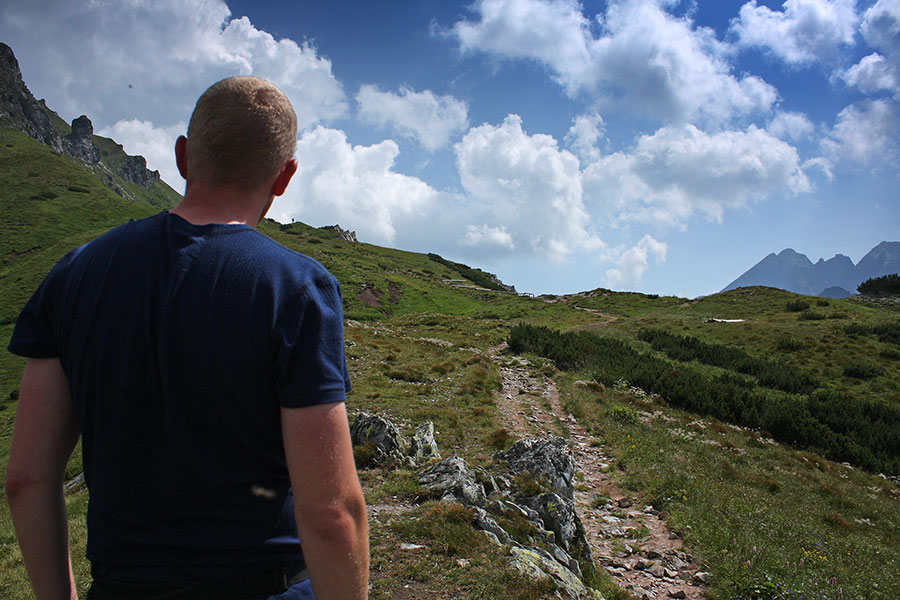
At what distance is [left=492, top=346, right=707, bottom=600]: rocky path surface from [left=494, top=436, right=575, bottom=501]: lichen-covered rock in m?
0.81

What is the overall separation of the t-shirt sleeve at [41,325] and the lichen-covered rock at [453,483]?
716cm

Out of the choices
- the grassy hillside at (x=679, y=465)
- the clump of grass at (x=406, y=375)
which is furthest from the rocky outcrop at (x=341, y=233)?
the clump of grass at (x=406, y=375)

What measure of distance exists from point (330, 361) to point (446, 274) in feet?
397

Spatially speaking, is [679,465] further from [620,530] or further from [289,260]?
[289,260]

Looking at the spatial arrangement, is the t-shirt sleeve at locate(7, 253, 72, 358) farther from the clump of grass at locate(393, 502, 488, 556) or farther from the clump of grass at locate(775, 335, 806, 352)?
the clump of grass at locate(775, 335, 806, 352)

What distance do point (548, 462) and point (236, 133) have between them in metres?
10.0

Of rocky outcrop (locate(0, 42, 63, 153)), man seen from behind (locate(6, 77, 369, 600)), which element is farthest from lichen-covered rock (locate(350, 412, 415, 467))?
rocky outcrop (locate(0, 42, 63, 153))

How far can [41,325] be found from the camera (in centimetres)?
179

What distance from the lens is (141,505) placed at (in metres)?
1.66

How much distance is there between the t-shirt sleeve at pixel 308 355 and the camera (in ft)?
5.03

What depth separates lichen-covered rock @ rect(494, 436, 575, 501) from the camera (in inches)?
388

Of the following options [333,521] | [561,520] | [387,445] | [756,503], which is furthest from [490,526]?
[756,503]

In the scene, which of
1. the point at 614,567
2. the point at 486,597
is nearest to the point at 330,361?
the point at 486,597

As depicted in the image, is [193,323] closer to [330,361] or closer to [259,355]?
[259,355]
